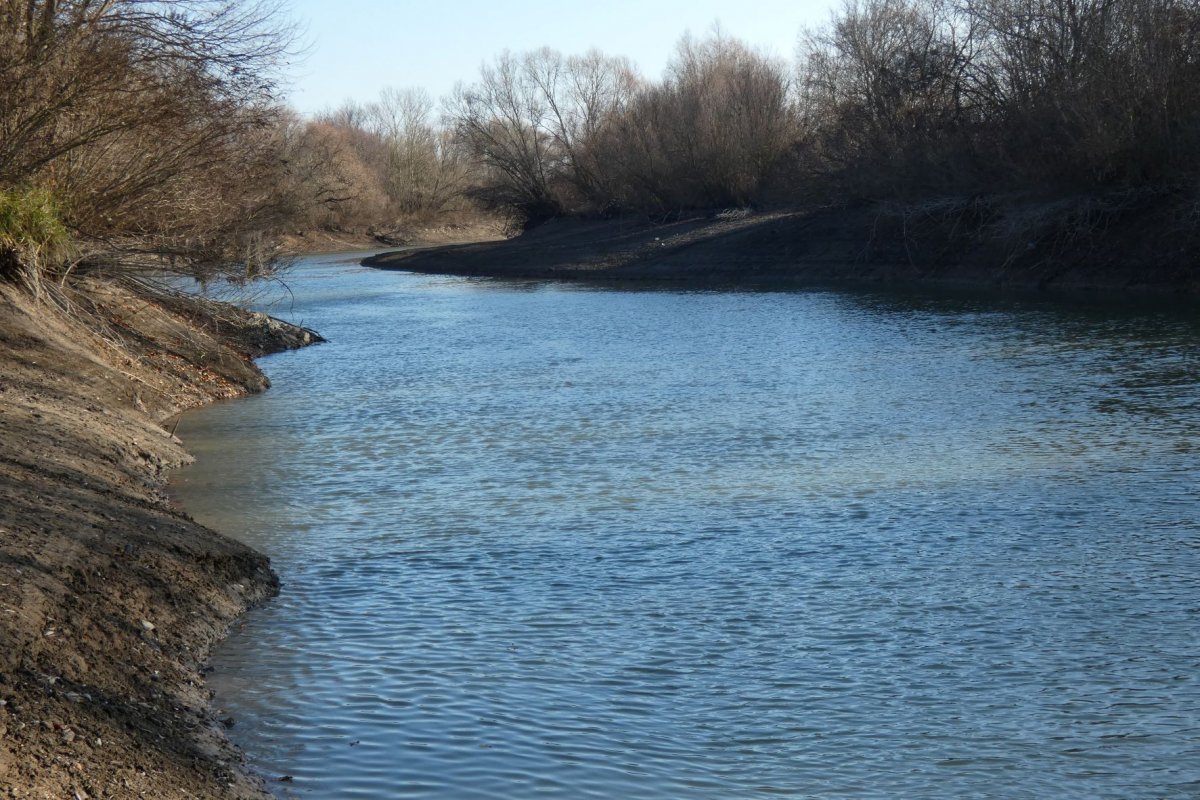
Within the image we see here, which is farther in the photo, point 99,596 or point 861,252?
point 861,252

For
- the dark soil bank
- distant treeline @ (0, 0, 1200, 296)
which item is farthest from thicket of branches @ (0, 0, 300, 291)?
the dark soil bank

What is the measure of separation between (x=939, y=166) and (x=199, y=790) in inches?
1547

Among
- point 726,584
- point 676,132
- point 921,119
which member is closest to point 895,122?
point 921,119

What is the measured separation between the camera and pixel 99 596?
7703 mm

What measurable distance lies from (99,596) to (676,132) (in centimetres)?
5684

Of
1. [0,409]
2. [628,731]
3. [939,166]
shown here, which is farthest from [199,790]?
[939,166]

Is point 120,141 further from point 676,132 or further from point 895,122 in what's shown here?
point 676,132

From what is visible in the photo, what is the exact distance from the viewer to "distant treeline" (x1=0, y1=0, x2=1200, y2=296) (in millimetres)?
18578

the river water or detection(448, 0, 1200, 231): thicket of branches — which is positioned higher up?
detection(448, 0, 1200, 231): thicket of branches

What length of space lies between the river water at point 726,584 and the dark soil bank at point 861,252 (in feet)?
47.5

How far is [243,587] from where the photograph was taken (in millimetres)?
9328

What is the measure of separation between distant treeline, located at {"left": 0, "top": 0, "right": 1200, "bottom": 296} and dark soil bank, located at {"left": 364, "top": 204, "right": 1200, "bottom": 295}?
72 cm

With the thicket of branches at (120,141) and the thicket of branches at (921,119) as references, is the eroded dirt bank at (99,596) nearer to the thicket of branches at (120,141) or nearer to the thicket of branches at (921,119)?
the thicket of branches at (120,141)

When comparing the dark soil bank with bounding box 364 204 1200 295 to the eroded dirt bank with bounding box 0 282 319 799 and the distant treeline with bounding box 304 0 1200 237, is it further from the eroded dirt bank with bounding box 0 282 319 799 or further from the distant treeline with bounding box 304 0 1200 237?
the eroded dirt bank with bounding box 0 282 319 799
